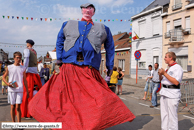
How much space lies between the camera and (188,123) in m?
5.72

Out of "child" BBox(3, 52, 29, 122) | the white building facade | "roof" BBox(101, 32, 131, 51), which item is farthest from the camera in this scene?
"roof" BBox(101, 32, 131, 51)

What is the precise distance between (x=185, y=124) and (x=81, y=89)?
4.28 metres

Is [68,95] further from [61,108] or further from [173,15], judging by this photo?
[173,15]

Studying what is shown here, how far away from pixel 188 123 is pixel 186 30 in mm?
16941

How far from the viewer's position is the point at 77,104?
8.17ft

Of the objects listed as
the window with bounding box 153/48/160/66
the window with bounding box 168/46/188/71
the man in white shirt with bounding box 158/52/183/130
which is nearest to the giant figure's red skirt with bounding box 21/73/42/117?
the man in white shirt with bounding box 158/52/183/130

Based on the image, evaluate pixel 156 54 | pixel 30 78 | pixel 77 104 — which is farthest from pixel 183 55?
pixel 77 104

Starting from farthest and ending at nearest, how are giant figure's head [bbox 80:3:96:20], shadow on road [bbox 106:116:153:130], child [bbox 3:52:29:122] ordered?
1. shadow on road [bbox 106:116:153:130]
2. child [bbox 3:52:29:122]
3. giant figure's head [bbox 80:3:96:20]

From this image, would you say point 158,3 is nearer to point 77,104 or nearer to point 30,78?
point 30,78

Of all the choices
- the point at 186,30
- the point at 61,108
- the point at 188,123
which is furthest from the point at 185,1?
the point at 61,108

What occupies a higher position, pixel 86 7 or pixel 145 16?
pixel 145 16

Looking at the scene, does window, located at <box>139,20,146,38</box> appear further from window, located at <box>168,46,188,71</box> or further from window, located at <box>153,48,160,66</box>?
window, located at <box>168,46,188,71</box>

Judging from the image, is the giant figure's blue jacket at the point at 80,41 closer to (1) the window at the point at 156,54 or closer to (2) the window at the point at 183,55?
(2) the window at the point at 183,55

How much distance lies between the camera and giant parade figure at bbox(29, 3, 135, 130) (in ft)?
7.76
